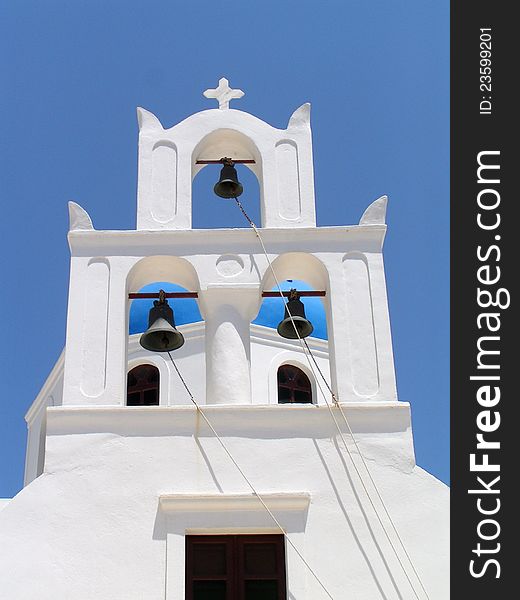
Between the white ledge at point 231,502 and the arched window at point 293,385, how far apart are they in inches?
316

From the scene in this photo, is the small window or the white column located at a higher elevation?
the white column

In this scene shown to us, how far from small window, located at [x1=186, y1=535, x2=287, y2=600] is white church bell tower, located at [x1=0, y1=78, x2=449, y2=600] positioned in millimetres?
12

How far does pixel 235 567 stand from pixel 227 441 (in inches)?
38.8

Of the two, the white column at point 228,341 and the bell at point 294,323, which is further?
the bell at point 294,323

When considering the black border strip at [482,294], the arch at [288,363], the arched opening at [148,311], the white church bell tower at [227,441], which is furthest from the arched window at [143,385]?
the black border strip at [482,294]

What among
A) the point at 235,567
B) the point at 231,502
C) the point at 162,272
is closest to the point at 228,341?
the point at 162,272

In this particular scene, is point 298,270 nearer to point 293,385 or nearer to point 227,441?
point 227,441

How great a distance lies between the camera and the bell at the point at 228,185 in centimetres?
1070

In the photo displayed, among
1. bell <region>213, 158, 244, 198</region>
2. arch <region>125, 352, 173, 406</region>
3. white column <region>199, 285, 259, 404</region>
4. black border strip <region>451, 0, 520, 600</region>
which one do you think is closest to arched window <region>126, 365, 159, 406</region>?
arch <region>125, 352, 173, 406</region>

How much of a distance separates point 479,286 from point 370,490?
5.72 feet

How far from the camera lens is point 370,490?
8703 millimetres

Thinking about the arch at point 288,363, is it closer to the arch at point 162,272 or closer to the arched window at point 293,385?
the arched window at point 293,385

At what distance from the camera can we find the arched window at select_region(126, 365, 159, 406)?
16.5 metres

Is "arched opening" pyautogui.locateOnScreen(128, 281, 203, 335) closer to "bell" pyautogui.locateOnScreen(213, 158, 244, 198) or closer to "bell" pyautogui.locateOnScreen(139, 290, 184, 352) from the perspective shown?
"bell" pyautogui.locateOnScreen(213, 158, 244, 198)
